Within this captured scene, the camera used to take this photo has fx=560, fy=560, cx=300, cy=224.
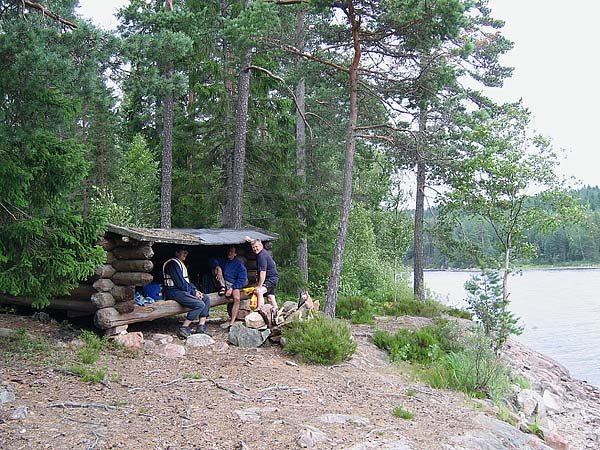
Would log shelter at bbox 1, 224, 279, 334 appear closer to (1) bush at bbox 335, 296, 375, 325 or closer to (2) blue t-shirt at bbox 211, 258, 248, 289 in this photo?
(2) blue t-shirt at bbox 211, 258, 248, 289

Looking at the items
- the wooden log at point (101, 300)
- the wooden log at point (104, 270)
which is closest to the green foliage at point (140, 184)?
the wooden log at point (104, 270)

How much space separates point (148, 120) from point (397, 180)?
944 cm

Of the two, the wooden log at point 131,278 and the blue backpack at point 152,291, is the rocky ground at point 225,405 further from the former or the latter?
the wooden log at point 131,278

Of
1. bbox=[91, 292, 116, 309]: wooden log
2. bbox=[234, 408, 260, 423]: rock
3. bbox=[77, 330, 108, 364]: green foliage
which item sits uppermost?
bbox=[91, 292, 116, 309]: wooden log

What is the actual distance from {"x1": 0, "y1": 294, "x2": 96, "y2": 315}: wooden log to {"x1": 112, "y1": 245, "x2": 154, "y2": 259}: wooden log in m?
0.83

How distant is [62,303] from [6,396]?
10.7 ft

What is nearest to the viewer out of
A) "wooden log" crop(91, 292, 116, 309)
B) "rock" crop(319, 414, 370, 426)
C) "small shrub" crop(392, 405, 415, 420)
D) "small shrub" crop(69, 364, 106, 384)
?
"rock" crop(319, 414, 370, 426)

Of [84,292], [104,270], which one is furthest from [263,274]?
[84,292]

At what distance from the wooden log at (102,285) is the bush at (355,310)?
23.3 ft

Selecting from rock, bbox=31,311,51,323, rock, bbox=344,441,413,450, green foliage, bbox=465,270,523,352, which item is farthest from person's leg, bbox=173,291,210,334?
green foliage, bbox=465,270,523,352

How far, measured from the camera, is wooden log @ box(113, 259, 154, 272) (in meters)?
8.26

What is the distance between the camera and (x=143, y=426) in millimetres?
5219

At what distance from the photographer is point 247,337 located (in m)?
8.82

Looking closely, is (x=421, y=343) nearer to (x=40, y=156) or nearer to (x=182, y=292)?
(x=182, y=292)
